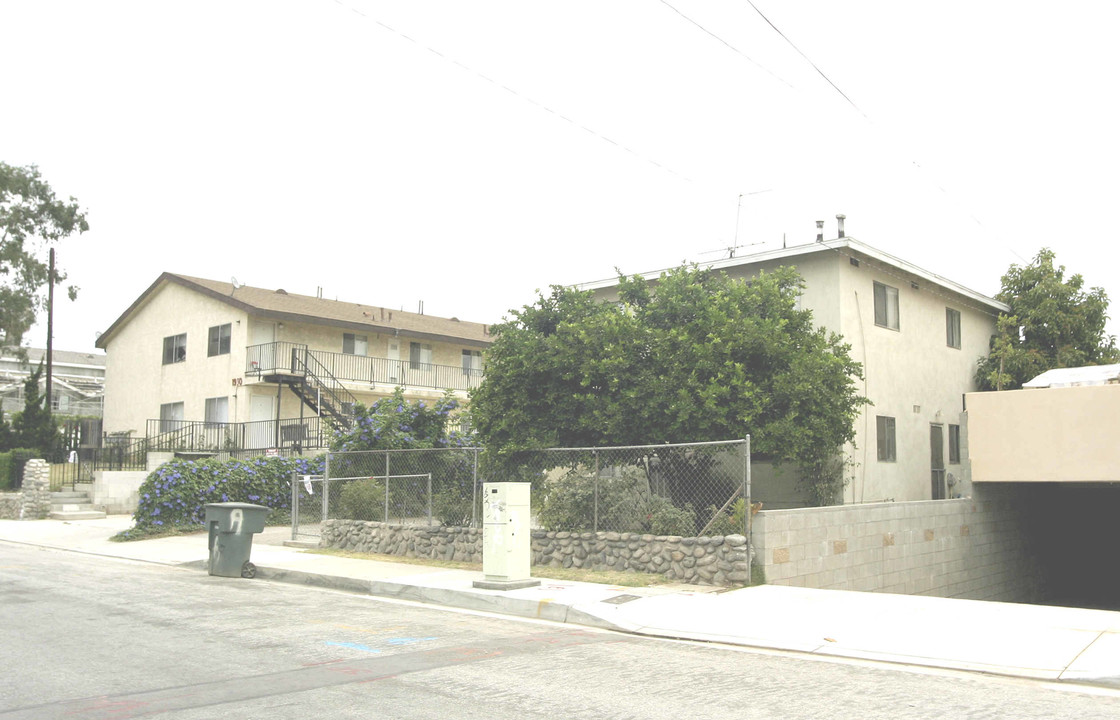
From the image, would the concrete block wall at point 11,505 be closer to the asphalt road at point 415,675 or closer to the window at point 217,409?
the window at point 217,409

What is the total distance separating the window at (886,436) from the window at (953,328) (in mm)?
4287

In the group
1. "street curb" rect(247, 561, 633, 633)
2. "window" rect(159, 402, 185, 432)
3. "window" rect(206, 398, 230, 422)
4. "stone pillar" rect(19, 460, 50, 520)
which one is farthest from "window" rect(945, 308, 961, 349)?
"window" rect(159, 402, 185, 432)

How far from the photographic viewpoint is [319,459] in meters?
22.8

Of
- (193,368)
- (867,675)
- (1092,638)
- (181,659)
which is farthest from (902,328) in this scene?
(193,368)

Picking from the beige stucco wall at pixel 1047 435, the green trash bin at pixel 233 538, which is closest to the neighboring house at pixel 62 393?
the green trash bin at pixel 233 538

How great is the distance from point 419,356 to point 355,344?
2.96m

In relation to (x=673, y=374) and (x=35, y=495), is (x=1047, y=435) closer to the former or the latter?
(x=673, y=374)

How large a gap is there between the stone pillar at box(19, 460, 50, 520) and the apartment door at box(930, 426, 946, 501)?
933 inches

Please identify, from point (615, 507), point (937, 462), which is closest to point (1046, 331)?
point (937, 462)

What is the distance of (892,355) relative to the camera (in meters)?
21.8

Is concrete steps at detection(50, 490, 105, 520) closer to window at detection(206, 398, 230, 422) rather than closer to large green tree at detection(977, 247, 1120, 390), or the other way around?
window at detection(206, 398, 230, 422)

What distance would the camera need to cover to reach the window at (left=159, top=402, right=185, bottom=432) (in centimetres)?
3597

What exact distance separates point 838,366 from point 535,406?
5.40 m

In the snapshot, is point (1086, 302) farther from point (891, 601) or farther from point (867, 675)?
point (867, 675)
